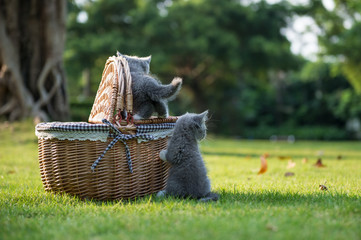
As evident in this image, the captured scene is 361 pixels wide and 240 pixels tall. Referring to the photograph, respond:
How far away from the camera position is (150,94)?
10.1 feet

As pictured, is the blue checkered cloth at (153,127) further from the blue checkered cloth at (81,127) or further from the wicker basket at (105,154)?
the blue checkered cloth at (81,127)

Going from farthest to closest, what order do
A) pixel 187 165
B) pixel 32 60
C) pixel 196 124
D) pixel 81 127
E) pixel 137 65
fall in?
pixel 32 60, pixel 137 65, pixel 196 124, pixel 187 165, pixel 81 127

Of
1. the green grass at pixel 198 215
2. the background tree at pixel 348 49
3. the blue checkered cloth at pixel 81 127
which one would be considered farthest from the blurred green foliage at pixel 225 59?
the green grass at pixel 198 215

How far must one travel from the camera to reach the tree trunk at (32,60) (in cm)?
883

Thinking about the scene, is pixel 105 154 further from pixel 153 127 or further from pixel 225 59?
pixel 225 59

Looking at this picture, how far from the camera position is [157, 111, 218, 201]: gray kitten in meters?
2.75

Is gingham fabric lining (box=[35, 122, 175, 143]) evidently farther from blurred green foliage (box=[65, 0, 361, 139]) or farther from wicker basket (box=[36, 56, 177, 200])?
blurred green foliage (box=[65, 0, 361, 139])

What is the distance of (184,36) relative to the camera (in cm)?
1591

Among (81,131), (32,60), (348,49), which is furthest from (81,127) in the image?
(348,49)

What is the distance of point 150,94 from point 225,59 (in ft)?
47.3

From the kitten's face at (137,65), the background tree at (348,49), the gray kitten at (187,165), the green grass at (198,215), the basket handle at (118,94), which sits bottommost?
the green grass at (198,215)

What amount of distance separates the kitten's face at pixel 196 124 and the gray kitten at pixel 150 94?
272 millimetres

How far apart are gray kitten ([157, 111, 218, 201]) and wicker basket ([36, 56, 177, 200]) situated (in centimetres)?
20

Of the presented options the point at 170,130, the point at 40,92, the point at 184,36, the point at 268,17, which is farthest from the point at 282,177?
the point at 268,17
